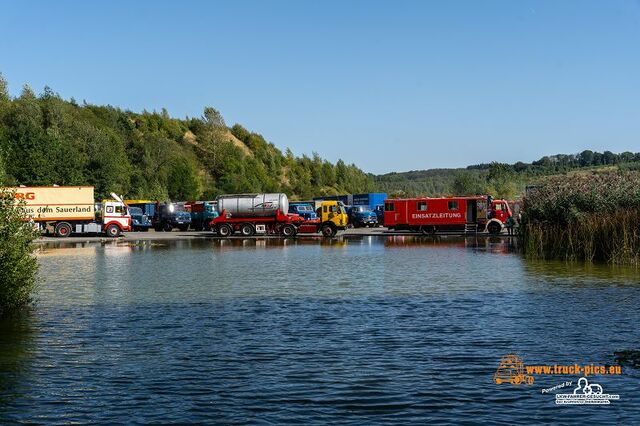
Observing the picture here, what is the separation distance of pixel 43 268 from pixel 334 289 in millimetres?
14234

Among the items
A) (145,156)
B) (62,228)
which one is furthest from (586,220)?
(145,156)

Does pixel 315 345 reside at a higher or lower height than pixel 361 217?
lower

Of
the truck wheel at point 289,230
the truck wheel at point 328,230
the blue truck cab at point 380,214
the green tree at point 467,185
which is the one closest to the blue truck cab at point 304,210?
the truck wheel at point 289,230

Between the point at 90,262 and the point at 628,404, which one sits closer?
the point at 628,404

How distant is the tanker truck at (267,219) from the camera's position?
179 ft

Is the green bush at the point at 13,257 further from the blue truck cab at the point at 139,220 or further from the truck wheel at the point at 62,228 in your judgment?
the blue truck cab at the point at 139,220

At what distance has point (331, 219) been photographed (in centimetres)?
5453

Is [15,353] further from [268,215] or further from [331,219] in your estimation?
[268,215]

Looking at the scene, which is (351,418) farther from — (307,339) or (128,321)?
(128,321)

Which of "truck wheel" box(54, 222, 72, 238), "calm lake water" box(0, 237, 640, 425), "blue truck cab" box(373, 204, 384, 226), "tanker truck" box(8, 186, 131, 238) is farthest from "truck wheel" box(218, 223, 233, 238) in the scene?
"calm lake water" box(0, 237, 640, 425)

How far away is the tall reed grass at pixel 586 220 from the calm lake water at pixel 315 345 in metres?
2.38

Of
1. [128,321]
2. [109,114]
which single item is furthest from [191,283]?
[109,114]

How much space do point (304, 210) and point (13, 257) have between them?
158 feet

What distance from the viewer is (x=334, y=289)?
22312mm
